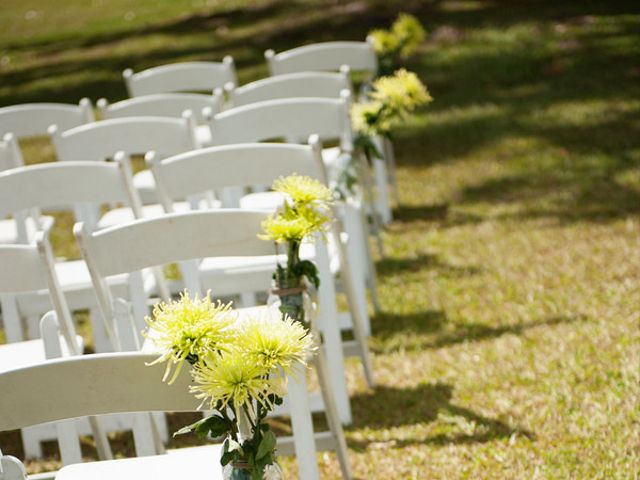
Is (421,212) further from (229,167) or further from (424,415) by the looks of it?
(229,167)

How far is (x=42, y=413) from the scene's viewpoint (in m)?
2.19

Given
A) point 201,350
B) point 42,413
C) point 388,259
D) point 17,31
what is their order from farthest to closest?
point 17,31 → point 388,259 → point 42,413 → point 201,350

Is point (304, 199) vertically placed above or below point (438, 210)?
above

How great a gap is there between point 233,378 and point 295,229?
948 mm

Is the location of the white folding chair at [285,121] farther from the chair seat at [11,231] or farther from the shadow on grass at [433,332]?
the chair seat at [11,231]

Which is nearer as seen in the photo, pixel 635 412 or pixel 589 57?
pixel 635 412

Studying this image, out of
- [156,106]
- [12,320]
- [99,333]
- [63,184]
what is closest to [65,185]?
[63,184]

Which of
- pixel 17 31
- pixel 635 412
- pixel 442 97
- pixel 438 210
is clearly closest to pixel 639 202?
pixel 438 210

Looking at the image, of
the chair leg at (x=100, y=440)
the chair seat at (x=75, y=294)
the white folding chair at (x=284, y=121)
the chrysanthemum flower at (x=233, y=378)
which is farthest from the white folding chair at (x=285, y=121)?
the chrysanthemum flower at (x=233, y=378)

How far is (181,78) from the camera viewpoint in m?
6.88

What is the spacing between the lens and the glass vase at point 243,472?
204 cm

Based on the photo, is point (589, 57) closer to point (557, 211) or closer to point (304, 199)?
A: point (557, 211)

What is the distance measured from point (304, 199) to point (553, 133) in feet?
20.3

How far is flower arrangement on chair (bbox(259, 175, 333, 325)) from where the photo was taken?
2803mm
